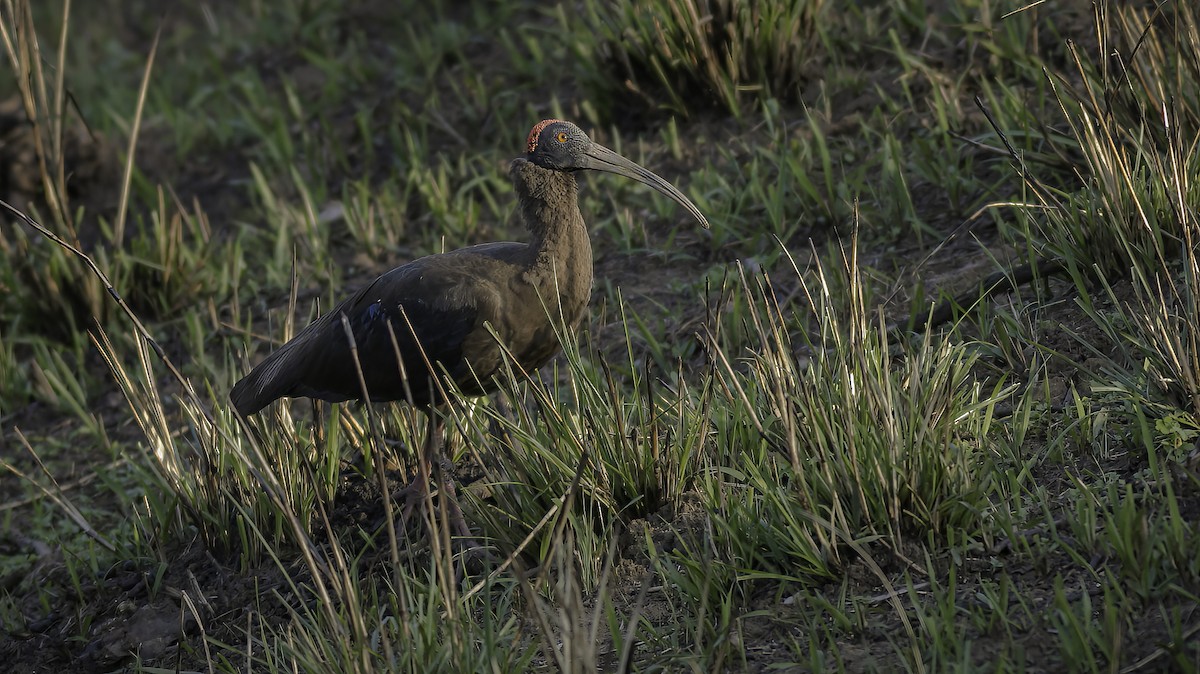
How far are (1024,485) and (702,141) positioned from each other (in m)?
3.00

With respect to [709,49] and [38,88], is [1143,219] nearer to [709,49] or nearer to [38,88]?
[709,49]

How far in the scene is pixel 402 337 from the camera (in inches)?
164

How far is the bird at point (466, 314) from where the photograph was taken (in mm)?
4074

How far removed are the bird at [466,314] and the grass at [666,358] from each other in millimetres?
164

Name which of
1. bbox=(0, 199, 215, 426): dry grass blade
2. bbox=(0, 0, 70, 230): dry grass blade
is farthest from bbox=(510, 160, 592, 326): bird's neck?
bbox=(0, 0, 70, 230): dry grass blade

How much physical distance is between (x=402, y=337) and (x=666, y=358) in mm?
1169

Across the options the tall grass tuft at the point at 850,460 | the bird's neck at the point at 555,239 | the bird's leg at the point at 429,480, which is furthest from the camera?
the bird's neck at the point at 555,239

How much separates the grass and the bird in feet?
0.54

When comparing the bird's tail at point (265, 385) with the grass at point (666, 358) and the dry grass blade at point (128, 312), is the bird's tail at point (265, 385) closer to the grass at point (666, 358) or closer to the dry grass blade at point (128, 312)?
the grass at point (666, 358)

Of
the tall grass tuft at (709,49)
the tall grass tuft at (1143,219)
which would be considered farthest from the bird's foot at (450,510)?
the tall grass tuft at (709,49)

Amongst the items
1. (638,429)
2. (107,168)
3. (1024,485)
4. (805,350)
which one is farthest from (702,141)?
(107,168)

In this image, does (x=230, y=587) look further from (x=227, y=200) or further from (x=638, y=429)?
(x=227, y=200)

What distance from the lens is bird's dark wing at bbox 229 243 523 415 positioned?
4070 mm

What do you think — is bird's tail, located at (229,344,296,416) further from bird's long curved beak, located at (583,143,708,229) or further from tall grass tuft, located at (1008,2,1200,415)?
tall grass tuft, located at (1008,2,1200,415)
